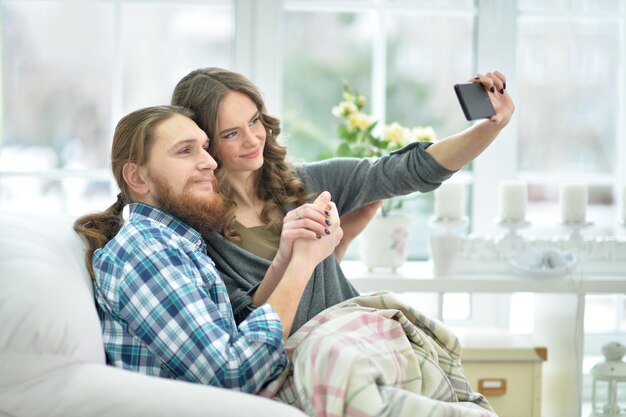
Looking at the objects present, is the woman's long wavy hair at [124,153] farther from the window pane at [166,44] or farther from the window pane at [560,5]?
the window pane at [560,5]

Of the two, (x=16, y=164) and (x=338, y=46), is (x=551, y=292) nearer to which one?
(x=338, y=46)

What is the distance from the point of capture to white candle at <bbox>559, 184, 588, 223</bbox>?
293 cm

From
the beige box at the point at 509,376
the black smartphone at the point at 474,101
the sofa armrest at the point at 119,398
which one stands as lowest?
the beige box at the point at 509,376

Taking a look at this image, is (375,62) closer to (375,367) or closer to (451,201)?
(451,201)

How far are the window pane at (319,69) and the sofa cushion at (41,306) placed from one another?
1.68m

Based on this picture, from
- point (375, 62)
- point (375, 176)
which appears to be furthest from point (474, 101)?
point (375, 62)

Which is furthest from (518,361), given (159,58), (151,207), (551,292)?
(159,58)

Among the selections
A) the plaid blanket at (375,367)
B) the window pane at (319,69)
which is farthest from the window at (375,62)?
the plaid blanket at (375,367)

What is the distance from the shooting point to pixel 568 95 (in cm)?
335

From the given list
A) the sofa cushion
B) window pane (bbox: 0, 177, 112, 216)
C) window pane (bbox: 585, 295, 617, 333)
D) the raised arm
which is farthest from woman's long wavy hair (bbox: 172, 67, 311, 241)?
window pane (bbox: 585, 295, 617, 333)

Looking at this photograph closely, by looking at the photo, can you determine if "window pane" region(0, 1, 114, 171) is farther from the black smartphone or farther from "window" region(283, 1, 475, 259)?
the black smartphone

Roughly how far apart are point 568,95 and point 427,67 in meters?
0.56

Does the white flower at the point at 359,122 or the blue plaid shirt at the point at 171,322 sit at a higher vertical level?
the white flower at the point at 359,122

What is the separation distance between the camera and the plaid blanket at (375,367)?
1.49 meters
